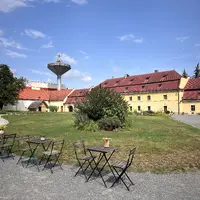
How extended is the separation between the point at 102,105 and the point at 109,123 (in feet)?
5.96

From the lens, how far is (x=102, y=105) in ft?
63.1

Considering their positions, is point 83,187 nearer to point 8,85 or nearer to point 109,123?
point 109,123

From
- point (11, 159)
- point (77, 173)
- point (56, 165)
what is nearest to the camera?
point (77, 173)

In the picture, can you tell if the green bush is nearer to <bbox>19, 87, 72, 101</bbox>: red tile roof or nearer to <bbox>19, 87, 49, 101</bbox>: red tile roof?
<bbox>19, 87, 49, 101</bbox>: red tile roof

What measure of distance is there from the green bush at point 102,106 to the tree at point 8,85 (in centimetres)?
3206

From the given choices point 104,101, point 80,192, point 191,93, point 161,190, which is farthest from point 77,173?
point 191,93

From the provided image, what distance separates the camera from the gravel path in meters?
5.54

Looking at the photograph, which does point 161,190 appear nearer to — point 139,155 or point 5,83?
point 139,155

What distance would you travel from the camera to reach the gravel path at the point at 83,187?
5.54 metres

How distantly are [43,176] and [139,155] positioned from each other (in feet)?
14.1

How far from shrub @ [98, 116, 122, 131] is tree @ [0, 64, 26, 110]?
112ft

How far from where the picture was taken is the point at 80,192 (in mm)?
5773

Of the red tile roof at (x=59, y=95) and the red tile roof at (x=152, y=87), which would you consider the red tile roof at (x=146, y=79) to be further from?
the red tile roof at (x=59, y=95)

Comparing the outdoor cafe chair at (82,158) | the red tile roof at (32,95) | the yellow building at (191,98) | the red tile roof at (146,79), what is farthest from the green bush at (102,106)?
the red tile roof at (32,95)
